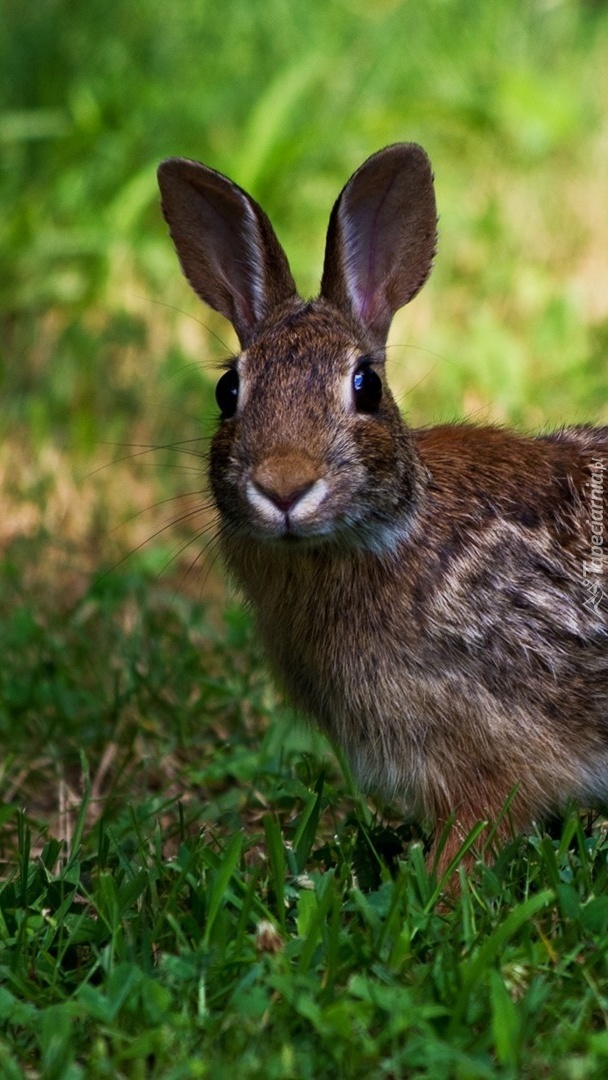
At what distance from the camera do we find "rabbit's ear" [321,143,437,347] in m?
4.18

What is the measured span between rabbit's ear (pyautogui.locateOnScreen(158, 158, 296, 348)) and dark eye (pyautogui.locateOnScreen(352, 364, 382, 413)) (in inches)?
16.6

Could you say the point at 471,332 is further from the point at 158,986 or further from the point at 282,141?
the point at 158,986

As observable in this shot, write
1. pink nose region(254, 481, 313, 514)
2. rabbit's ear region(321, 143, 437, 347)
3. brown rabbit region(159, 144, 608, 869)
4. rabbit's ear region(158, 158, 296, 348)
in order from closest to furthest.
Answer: pink nose region(254, 481, 313, 514), brown rabbit region(159, 144, 608, 869), rabbit's ear region(321, 143, 437, 347), rabbit's ear region(158, 158, 296, 348)

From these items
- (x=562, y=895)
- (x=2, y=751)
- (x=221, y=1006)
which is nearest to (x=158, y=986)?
(x=221, y=1006)

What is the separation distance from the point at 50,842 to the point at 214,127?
510 cm

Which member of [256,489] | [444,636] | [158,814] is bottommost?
[158,814]

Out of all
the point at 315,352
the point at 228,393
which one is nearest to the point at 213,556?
the point at 228,393

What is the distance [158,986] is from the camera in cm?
320

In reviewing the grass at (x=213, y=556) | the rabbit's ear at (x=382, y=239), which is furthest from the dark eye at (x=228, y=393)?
the rabbit's ear at (x=382, y=239)

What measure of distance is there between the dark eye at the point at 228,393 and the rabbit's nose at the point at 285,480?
0.39m

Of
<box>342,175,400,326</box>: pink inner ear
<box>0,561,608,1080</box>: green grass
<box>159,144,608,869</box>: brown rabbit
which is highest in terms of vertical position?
<box>342,175,400,326</box>: pink inner ear

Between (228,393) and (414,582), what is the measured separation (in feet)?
2.08

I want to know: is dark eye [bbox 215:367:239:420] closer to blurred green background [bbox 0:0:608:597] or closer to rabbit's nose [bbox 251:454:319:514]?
rabbit's nose [bbox 251:454:319:514]

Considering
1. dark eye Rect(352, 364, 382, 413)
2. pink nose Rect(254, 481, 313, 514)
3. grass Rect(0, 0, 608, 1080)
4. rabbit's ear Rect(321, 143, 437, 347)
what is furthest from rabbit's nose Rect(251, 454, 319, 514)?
rabbit's ear Rect(321, 143, 437, 347)
